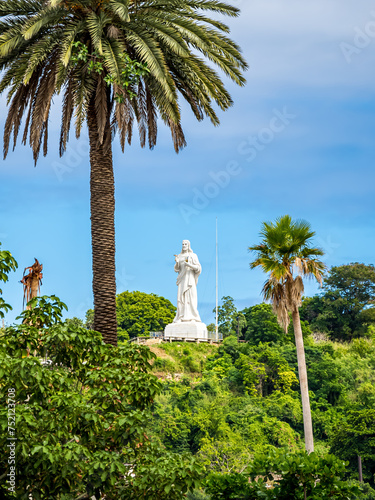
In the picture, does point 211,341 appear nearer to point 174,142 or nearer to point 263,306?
point 263,306

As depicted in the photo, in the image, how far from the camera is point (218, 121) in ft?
63.4

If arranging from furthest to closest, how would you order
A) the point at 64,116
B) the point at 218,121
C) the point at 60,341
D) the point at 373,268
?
1. the point at 373,268
2. the point at 218,121
3. the point at 64,116
4. the point at 60,341

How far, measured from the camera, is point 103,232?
16.5 m

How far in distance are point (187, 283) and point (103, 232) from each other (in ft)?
96.3

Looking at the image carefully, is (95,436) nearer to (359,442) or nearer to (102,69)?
(102,69)

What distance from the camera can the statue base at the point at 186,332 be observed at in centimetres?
4500

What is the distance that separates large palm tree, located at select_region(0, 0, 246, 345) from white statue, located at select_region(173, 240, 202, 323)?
89.4 feet

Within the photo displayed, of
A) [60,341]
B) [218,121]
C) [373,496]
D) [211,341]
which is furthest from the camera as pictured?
[211,341]

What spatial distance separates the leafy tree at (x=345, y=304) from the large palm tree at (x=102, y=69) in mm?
57122

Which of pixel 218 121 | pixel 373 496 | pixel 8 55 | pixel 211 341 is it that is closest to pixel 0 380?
pixel 8 55

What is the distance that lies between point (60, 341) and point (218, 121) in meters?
10.4

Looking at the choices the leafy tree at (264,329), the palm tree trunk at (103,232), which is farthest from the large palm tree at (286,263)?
the leafy tree at (264,329)

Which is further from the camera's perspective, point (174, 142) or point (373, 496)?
point (373, 496)

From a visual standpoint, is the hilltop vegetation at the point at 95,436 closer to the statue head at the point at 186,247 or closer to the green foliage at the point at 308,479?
the green foliage at the point at 308,479
